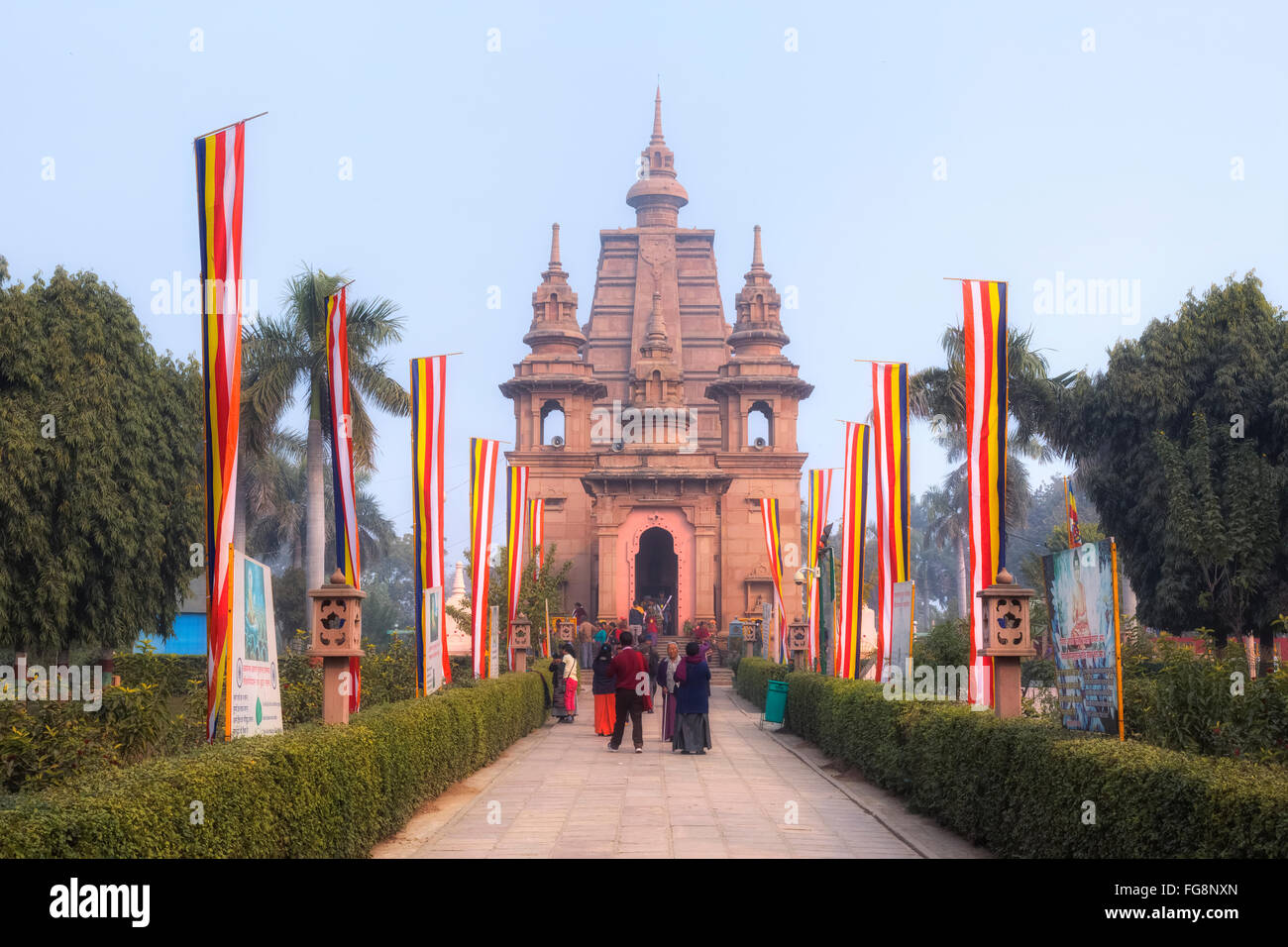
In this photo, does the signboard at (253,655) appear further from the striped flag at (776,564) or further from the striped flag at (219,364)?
the striped flag at (776,564)

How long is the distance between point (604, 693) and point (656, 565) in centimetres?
3923

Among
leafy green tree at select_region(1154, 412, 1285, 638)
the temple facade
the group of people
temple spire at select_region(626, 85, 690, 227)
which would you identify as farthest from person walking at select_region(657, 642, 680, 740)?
temple spire at select_region(626, 85, 690, 227)

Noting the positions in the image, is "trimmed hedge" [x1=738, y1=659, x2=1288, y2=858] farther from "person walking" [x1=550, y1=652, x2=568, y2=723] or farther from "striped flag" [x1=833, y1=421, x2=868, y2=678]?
"person walking" [x1=550, y1=652, x2=568, y2=723]

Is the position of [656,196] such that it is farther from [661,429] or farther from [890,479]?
[890,479]

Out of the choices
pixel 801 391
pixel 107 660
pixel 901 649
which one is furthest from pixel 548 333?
pixel 901 649

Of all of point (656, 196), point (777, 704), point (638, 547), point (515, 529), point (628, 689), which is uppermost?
point (656, 196)

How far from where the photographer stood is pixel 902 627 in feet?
62.8

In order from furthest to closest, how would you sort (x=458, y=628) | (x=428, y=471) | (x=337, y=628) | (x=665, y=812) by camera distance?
(x=458, y=628) < (x=428, y=471) < (x=665, y=812) < (x=337, y=628)

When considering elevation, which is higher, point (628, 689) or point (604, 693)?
point (628, 689)

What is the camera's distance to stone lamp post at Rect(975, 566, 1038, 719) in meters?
12.3

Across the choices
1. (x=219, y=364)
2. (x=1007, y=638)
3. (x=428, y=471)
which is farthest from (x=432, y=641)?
(x=1007, y=638)

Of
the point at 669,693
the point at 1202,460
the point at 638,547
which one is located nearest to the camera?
the point at 669,693

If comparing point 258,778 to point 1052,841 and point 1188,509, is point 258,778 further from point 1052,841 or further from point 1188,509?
point 1188,509

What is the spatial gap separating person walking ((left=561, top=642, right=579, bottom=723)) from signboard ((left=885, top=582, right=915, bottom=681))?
9.42 meters
